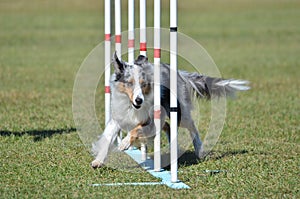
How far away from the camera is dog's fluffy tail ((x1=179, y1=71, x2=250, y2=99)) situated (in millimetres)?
9969

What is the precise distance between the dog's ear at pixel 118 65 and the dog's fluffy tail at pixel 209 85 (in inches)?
61.3

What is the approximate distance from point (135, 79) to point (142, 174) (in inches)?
44.4

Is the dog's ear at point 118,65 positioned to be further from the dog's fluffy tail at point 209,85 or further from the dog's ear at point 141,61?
the dog's fluffy tail at point 209,85

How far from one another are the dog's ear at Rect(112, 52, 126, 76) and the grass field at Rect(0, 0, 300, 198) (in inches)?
47.3

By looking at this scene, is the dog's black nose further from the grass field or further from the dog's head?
the grass field

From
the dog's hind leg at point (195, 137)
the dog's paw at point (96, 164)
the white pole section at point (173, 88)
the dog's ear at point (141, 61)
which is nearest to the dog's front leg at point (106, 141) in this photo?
the dog's paw at point (96, 164)

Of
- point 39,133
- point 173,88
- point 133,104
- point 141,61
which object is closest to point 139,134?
point 133,104

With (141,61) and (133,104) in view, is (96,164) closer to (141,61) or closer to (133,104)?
(133,104)

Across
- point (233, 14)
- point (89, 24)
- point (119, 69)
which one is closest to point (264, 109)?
point (119, 69)

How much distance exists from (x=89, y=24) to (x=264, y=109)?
21972mm

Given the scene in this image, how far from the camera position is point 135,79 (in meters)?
8.40

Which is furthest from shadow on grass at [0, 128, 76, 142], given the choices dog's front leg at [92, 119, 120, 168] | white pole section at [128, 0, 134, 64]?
white pole section at [128, 0, 134, 64]

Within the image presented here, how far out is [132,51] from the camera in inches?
376

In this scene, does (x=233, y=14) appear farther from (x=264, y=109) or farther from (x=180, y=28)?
(x=264, y=109)
